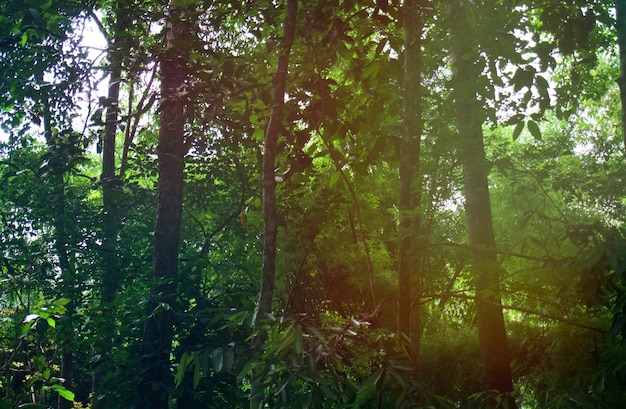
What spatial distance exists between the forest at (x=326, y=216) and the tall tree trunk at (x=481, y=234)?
22 millimetres

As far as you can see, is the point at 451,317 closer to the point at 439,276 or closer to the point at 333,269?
the point at 439,276

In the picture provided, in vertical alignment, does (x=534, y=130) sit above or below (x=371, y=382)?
above

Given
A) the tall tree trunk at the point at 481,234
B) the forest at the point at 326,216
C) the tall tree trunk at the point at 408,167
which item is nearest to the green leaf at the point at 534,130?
the forest at the point at 326,216

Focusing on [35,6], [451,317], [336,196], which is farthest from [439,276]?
[35,6]

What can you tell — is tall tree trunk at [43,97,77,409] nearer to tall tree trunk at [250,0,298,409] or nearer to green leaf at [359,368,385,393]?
tall tree trunk at [250,0,298,409]

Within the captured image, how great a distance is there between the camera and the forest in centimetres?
262

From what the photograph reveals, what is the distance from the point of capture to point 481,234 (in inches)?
209

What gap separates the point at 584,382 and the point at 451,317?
2747mm

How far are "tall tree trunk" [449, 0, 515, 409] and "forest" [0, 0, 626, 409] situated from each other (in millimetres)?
22

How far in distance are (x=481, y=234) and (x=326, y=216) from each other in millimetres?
1479

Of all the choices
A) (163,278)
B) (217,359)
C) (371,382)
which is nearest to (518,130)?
(371,382)

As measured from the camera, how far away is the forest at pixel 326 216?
2615 mm

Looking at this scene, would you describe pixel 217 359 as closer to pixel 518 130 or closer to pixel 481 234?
pixel 518 130

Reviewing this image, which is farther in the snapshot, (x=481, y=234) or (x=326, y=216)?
(x=326, y=216)
